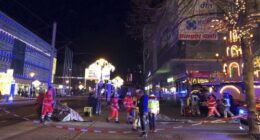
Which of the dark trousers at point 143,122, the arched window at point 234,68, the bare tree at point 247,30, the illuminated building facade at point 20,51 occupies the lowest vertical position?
the dark trousers at point 143,122

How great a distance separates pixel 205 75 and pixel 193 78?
126cm

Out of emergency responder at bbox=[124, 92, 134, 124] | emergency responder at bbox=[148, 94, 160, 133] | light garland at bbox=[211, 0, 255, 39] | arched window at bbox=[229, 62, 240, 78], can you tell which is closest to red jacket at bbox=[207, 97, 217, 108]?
emergency responder at bbox=[124, 92, 134, 124]

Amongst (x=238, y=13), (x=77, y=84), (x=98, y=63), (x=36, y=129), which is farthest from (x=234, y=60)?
(x=77, y=84)

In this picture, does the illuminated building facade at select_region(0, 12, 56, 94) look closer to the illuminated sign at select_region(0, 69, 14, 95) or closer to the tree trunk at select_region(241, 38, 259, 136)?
the illuminated sign at select_region(0, 69, 14, 95)

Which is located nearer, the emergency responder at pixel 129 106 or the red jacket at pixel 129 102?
the emergency responder at pixel 129 106

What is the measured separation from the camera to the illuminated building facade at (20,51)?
7241 centimetres

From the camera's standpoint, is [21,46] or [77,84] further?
[77,84]

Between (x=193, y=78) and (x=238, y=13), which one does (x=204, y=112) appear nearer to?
(x=193, y=78)

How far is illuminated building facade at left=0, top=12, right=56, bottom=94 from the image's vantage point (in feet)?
238

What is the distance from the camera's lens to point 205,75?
3412 centimetres

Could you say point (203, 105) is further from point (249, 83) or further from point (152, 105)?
point (249, 83)

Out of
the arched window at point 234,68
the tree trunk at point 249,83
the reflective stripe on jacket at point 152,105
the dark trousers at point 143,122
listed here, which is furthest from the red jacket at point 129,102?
the arched window at point 234,68

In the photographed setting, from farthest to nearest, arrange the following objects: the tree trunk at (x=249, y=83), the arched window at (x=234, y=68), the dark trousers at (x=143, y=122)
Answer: the arched window at (x=234, y=68) < the dark trousers at (x=143, y=122) < the tree trunk at (x=249, y=83)

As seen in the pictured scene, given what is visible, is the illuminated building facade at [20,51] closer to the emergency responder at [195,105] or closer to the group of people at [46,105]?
the emergency responder at [195,105]
